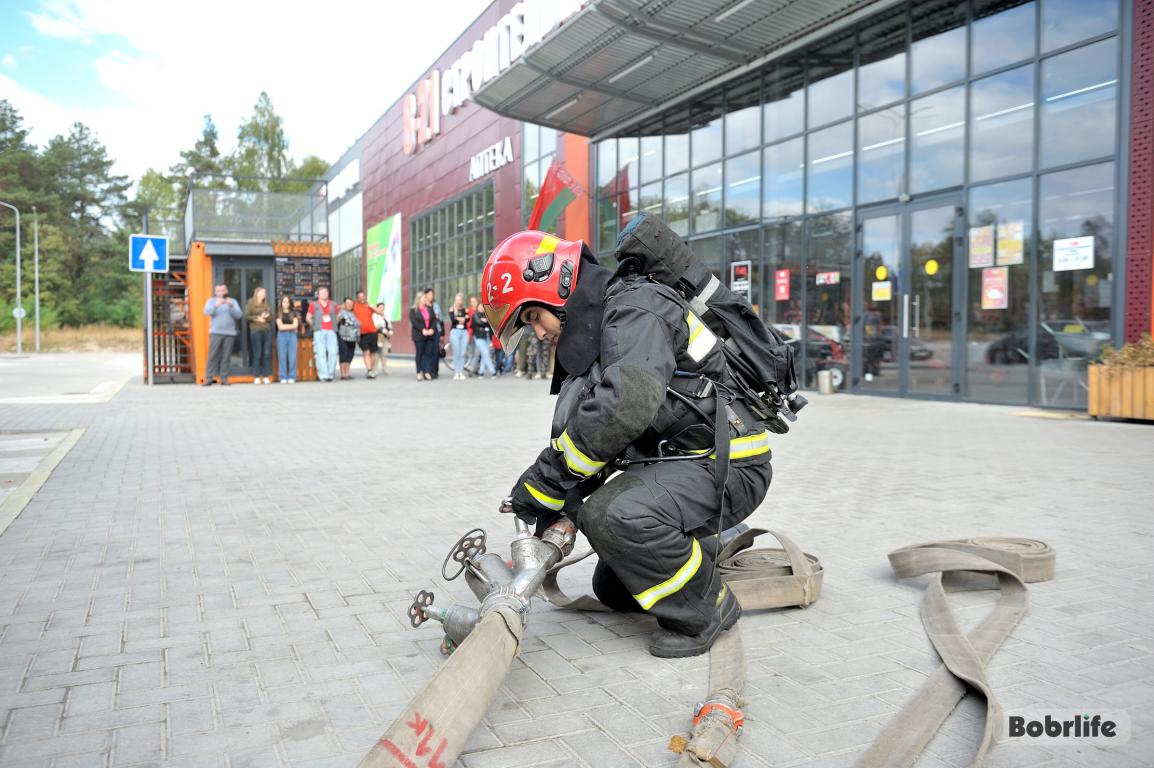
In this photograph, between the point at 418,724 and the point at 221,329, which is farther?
the point at 221,329

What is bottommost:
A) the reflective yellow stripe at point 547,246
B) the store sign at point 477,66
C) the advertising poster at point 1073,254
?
the reflective yellow stripe at point 547,246

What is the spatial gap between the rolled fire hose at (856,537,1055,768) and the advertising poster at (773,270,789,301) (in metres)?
12.3

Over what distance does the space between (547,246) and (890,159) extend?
12.3 metres

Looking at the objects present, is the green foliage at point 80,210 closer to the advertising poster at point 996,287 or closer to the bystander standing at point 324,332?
the bystander standing at point 324,332

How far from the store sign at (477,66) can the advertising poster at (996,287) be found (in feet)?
25.1

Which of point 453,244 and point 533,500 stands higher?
point 453,244

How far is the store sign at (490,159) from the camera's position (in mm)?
27406

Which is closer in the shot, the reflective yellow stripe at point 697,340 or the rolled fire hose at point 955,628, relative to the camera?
the rolled fire hose at point 955,628

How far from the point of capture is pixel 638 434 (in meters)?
2.84

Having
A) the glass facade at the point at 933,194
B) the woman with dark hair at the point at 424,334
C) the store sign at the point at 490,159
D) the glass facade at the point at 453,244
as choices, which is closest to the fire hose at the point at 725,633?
the glass facade at the point at 933,194

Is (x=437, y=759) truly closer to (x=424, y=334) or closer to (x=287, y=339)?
(x=287, y=339)

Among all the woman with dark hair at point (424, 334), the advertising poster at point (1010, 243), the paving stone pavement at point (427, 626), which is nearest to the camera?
the paving stone pavement at point (427, 626)

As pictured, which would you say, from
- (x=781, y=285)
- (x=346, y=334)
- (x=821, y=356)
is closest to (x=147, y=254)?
(x=346, y=334)

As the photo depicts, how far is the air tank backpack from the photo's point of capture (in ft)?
10.4
